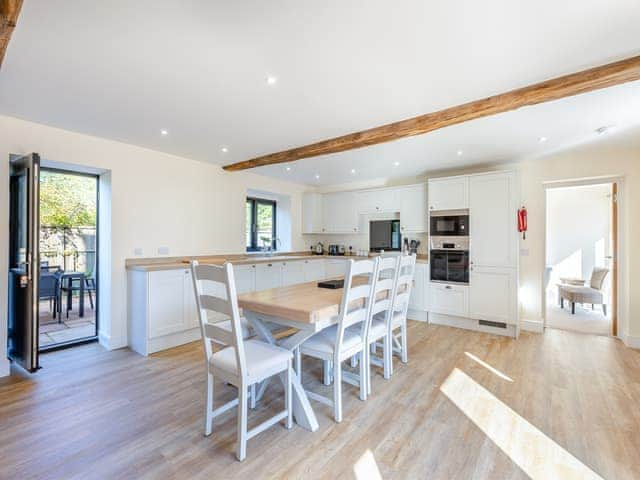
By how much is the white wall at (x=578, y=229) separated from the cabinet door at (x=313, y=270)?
15.2 feet

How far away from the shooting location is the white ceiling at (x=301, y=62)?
149 cm

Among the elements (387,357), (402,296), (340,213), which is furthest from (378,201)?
(387,357)

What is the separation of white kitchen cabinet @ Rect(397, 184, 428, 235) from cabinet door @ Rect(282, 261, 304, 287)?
1.81 metres

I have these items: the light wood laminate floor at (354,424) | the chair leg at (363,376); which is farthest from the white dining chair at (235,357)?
the chair leg at (363,376)

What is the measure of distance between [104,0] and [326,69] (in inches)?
47.3

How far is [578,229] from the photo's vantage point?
20.0 feet

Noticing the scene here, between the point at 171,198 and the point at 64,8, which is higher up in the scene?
the point at 64,8

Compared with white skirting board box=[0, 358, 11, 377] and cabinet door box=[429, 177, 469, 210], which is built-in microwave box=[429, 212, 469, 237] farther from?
white skirting board box=[0, 358, 11, 377]

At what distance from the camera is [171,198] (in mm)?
3906

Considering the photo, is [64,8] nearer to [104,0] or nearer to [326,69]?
[104,0]

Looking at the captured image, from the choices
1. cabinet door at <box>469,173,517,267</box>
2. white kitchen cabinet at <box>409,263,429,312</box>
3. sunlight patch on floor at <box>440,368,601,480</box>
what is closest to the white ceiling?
cabinet door at <box>469,173,517,267</box>

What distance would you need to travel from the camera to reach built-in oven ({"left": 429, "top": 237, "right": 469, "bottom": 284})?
4194mm

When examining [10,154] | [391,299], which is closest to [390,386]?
[391,299]

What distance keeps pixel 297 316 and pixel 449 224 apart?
3.23 metres
